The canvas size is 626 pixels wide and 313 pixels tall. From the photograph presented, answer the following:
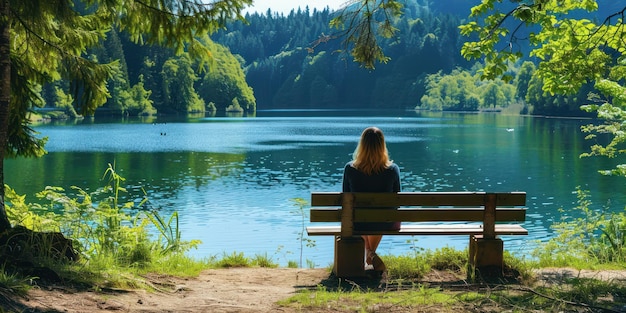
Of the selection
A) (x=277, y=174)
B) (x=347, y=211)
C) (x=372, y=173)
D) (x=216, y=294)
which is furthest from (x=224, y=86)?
(x=216, y=294)

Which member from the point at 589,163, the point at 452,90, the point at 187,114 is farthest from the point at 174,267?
the point at 452,90

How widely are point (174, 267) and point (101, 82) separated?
7.34 ft

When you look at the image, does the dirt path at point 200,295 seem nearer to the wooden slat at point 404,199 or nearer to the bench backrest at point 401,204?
the bench backrest at point 401,204

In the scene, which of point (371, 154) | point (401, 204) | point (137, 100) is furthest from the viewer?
point (137, 100)

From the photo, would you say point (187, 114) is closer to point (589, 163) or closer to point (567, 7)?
point (589, 163)

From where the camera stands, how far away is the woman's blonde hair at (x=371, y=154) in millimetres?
6836

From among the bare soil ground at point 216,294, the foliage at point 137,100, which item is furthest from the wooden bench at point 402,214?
the foliage at point 137,100

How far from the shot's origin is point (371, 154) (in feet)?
22.5

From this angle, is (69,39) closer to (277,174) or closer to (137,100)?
(277,174)

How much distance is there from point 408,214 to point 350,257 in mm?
715

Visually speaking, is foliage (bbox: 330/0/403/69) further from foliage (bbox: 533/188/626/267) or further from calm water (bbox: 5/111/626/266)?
calm water (bbox: 5/111/626/266)

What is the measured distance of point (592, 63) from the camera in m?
10.5

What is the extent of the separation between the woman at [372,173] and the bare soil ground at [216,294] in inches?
22.0

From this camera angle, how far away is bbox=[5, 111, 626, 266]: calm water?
69.2 ft
